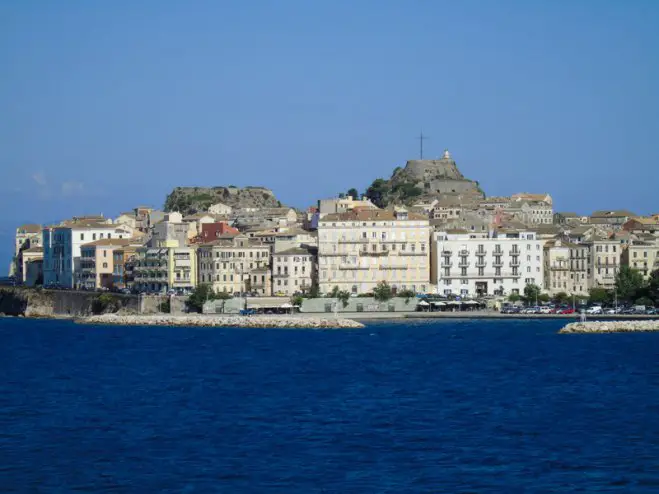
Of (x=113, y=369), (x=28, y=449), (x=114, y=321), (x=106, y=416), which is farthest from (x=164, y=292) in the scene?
(x=28, y=449)

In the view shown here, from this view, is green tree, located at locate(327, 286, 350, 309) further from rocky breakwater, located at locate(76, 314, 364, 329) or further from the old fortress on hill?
rocky breakwater, located at locate(76, 314, 364, 329)

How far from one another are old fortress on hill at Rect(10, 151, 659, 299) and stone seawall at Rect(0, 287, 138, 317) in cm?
310

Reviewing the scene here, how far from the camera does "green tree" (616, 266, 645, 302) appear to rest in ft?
278

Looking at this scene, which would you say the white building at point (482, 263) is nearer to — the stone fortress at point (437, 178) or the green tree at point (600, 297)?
the green tree at point (600, 297)

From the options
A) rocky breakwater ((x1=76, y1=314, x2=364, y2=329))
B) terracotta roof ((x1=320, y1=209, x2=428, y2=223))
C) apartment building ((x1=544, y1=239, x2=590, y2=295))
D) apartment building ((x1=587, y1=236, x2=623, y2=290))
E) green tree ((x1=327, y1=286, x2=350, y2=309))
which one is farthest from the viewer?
apartment building ((x1=587, y1=236, x2=623, y2=290))

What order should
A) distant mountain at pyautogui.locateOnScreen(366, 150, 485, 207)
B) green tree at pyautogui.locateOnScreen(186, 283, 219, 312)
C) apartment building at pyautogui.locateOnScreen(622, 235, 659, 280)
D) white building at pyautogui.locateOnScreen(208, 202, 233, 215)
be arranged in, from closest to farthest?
green tree at pyautogui.locateOnScreen(186, 283, 219, 312) < apartment building at pyautogui.locateOnScreen(622, 235, 659, 280) < white building at pyautogui.locateOnScreen(208, 202, 233, 215) < distant mountain at pyautogui.locateOnScreen(366, 150, 485, 207)

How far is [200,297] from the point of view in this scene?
8612 cm

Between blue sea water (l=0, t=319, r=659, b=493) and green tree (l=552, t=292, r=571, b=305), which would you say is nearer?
blue sea water (l=0, t=319, r=659, b=493)

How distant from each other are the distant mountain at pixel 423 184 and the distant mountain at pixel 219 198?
10.2 meters

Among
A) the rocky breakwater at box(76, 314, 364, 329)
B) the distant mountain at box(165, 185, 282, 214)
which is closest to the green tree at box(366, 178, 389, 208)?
the distant mountain at box(165, 185, 282, 214)

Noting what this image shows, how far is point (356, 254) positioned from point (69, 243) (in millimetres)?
25798

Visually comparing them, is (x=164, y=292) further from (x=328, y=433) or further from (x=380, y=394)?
(x=328, y=433)

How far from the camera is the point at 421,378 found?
4875cm

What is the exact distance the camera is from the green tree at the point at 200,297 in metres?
86.1
